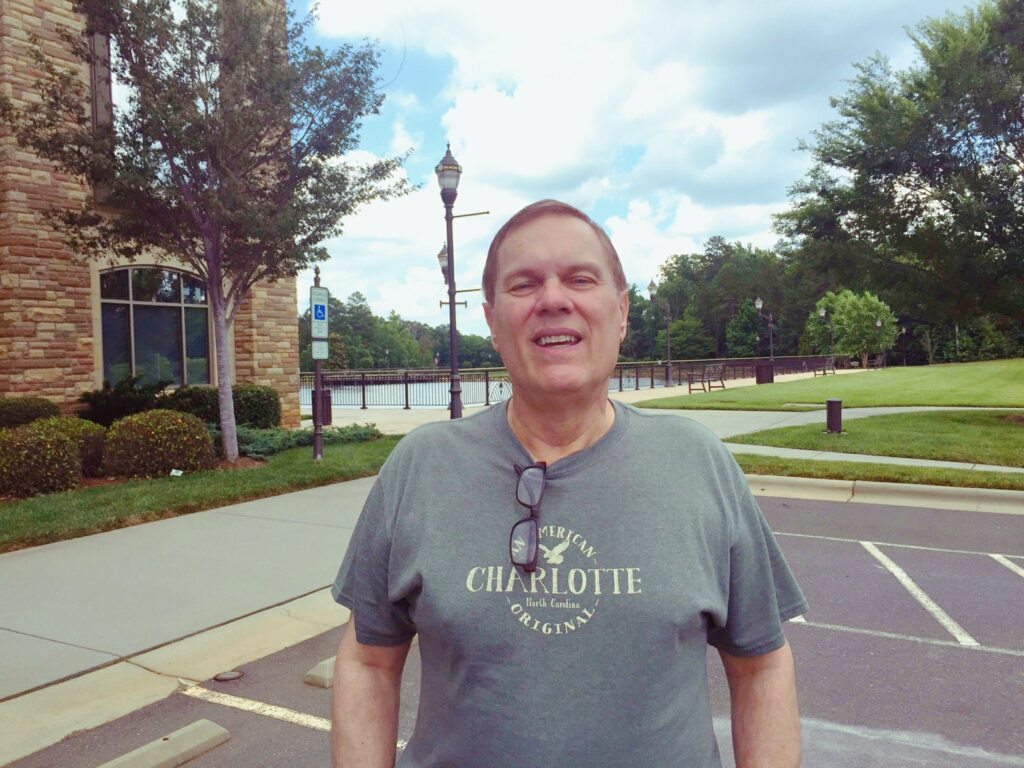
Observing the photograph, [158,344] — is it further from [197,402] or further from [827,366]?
[827,366]

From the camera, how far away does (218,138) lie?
1030 centimetres

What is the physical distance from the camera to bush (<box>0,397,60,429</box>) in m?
11.2

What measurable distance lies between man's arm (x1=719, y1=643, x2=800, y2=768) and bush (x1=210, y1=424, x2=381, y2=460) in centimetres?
1085

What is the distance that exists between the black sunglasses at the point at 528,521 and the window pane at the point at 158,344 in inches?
560

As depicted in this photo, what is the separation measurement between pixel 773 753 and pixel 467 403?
2309 centimetres

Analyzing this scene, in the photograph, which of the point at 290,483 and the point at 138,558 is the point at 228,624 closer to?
the point at 138,558

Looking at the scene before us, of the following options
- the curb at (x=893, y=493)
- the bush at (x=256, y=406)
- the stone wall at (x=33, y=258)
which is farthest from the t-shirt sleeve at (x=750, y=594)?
the bush at (x=256, y=406)

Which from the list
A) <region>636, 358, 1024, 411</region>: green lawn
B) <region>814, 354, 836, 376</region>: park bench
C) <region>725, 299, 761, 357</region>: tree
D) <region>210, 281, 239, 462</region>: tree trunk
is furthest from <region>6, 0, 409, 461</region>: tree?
<region>725, 299, 761, 357</region>: tree

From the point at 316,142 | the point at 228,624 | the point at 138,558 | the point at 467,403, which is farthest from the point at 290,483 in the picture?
the point at 467,403

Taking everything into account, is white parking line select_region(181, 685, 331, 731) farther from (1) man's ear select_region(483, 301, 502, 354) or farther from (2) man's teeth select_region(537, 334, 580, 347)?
(2) man's teeth select_region(537, 334, 580, 347)

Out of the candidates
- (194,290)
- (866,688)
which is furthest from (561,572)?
(194,290)

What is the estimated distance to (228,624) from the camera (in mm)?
4715

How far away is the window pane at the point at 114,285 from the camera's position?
1339 centimetres

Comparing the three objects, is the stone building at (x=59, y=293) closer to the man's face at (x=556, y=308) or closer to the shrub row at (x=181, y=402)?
the shrub row at (x=181, y=402)
